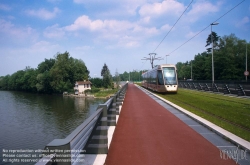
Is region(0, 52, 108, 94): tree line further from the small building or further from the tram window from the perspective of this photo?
the tram window

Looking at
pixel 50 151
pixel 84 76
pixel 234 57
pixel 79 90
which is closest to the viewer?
pixel 50 151

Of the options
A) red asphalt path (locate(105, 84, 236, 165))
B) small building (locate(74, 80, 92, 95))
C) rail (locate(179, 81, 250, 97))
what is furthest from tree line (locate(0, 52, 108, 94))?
red asphalt path (locate(105, 84, 236, 165))

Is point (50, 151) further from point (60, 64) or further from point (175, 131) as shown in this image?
point (60, 64)

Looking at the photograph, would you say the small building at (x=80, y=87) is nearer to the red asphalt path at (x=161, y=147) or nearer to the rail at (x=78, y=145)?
the red asphalt path at (x=161, y=147)

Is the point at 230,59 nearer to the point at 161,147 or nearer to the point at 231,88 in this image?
the point at 231,88

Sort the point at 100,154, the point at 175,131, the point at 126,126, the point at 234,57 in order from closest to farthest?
1. the point at 100,154
2. the point at 175,131
3. the point at 126,126
4. the point at 234,57

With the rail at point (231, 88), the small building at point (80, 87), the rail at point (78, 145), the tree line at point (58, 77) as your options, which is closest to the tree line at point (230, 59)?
the rail at point (231, 88)

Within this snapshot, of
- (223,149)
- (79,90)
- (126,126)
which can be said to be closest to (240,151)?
(223,149)

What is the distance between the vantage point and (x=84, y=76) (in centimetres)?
10981

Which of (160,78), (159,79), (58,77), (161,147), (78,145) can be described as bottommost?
(161,147)

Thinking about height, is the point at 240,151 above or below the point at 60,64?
below

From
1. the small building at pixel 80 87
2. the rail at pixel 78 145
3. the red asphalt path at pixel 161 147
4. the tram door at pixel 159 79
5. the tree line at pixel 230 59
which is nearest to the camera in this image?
the rail at pixel 78 145

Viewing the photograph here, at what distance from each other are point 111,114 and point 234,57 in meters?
63.3

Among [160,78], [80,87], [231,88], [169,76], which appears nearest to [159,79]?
[160,78]
